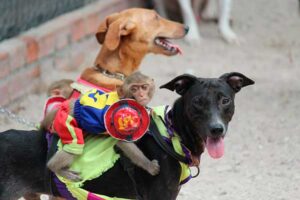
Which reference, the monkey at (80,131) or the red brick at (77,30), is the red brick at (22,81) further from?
the monkey at (80,131)

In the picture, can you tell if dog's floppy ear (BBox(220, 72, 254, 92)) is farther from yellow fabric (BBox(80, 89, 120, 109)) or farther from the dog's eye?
yellow fabric (BBox(80, 89, 120, 109))

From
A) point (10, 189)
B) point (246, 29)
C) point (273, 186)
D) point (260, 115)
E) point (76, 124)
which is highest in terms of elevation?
point (76, 124)

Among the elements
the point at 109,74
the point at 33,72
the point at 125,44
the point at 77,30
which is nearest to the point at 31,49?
the point at 33,72

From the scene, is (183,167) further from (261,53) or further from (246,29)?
(246,29)

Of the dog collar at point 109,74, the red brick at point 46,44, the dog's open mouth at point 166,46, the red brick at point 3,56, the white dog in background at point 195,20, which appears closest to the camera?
the dog collar at point 109,74

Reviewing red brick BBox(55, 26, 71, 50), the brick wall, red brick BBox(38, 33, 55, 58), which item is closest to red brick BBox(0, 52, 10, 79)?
the brick wall

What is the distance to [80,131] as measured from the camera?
386cm

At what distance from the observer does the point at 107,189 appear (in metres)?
3.94

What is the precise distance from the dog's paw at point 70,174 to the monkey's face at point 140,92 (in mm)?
490

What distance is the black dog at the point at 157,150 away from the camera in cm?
382

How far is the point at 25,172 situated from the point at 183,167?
0.81 metres

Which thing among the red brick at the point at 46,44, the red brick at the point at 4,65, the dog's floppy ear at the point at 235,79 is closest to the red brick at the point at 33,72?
the red brick at the point at 46,44

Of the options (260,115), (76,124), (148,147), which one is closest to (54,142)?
(76,124)

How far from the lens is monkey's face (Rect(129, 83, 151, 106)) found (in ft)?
12.9
